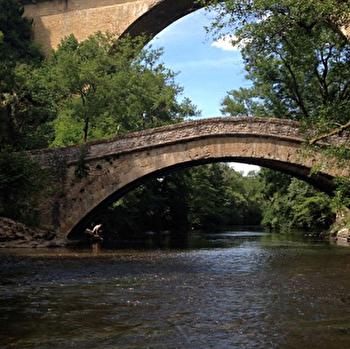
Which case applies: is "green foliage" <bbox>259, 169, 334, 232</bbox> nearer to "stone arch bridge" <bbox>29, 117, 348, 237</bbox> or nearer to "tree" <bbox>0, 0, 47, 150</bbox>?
"stone arch bridge" <bbox>29, 117, 348, 237</bbox>

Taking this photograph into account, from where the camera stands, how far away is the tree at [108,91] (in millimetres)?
24641

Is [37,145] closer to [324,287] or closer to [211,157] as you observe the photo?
[211,157]

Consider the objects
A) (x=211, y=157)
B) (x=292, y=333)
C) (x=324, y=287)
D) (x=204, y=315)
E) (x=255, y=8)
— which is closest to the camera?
(x=292, y=333)

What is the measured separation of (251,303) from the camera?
6.67 metres

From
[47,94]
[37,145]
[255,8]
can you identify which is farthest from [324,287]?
[47,94]

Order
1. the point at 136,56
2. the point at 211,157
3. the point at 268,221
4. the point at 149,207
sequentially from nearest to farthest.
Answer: the point at 211,157 < the point at 149,207 < the point at 136,56 < the point at 268,221

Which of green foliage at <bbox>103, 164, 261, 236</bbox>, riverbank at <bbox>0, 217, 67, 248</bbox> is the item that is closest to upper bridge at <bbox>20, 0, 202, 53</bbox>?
green foliage at <bbox>103, 164, 261, 236</bbox>

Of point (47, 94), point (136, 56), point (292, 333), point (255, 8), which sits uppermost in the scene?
point (136, 56)

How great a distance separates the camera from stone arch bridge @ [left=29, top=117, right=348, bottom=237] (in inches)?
659

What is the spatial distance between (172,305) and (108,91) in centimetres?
2117

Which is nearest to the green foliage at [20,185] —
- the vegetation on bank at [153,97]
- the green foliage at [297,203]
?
the vegetation on bank at [153,97]

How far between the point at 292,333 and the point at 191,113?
96.3 ft

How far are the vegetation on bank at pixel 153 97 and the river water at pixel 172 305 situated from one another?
430 centimetres

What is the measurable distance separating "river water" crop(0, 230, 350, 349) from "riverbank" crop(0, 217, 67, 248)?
4.41 metres
